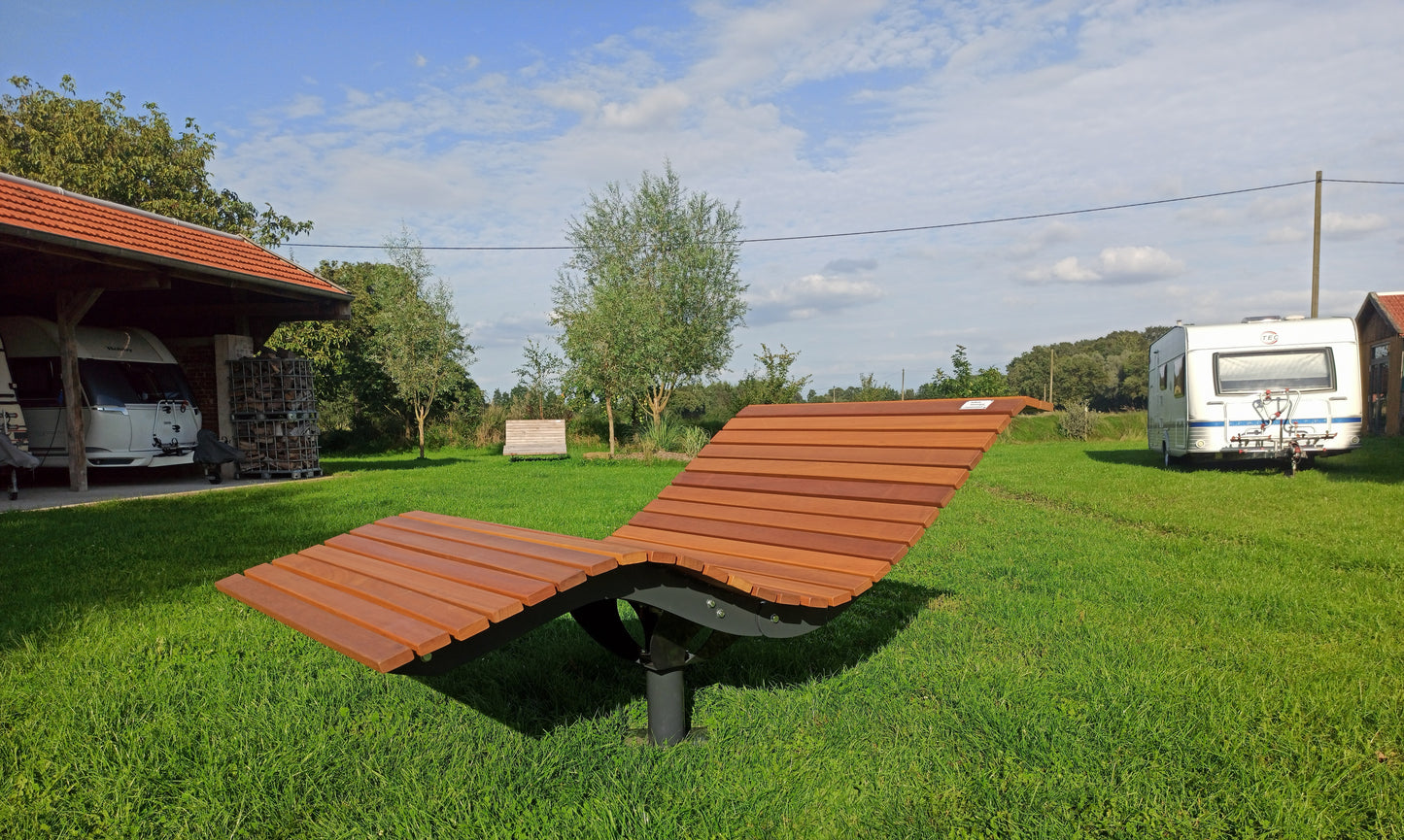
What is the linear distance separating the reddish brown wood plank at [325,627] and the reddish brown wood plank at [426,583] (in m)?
0.19

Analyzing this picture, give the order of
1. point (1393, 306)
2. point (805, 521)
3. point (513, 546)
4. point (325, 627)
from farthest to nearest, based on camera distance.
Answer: point (1393, 306) < point (805, 521) < point (513, 546) < point (325, 627)

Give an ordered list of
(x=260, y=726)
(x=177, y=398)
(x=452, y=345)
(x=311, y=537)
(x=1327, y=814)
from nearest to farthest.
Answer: (x=1327, y=814) < (x=260, y=726) < (x=311, y=537) < (x=177, y=398) < (x=452, y=345)

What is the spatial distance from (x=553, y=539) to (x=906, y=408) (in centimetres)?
175

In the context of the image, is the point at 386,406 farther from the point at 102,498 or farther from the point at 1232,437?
the point at 1232,437

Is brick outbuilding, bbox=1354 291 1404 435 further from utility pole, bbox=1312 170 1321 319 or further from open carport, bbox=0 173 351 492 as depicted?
open carport, bbox=0 173 351 492

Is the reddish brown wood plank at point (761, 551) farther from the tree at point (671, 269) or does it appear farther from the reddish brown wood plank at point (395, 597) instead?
the tree at point (671, 269)

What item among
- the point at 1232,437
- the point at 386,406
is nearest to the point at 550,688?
the point at 1232,437

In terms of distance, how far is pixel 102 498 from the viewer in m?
9.03

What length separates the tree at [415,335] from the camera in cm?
2123

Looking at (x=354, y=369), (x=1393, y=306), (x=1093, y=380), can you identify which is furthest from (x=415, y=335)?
(x=1093, y=380)

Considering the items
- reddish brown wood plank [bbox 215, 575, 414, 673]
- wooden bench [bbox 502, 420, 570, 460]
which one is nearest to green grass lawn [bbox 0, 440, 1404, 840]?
reddish brown wood plank [bbox 215, 575, 414, 673]

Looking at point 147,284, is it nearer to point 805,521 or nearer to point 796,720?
point 805,521

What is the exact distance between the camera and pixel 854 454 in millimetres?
3428

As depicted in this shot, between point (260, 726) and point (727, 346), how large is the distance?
22.6m
